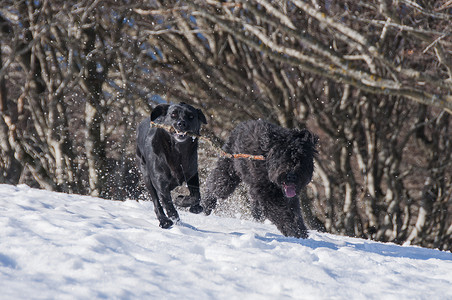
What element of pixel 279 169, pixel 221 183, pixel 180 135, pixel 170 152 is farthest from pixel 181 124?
pixel 221 183

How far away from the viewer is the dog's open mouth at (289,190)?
19.6 ft

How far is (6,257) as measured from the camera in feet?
11.2

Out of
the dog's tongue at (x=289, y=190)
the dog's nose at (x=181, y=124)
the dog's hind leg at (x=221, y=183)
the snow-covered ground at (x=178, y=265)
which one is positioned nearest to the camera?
the snow-covered ground at (x=178, y=265)

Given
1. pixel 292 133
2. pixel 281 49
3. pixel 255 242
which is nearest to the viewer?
pixel 255 242

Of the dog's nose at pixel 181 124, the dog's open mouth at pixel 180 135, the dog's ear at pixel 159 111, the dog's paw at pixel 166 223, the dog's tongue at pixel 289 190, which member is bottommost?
the dog's paw at pixel 166 223

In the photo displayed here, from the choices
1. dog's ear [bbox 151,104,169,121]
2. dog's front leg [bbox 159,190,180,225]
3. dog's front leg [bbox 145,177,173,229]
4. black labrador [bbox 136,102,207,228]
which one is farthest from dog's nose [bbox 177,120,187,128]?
dog's front leg [bbox 145,177,173,229]

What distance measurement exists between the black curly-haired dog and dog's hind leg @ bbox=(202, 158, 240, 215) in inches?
17.1

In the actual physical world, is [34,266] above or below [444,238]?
above

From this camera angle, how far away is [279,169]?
6.01 metres

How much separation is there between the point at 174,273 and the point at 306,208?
892cm

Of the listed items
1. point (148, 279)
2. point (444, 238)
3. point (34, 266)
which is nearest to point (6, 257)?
point (34, 266)

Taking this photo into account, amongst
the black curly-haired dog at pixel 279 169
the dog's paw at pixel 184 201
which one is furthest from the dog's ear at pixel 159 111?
the black curly-haired dog at pixel 279 169

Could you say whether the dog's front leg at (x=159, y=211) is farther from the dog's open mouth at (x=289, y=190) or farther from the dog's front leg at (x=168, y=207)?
the dog's open mouth at (x=289, y=190)

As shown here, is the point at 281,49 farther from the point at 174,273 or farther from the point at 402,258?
the point at 174,273
